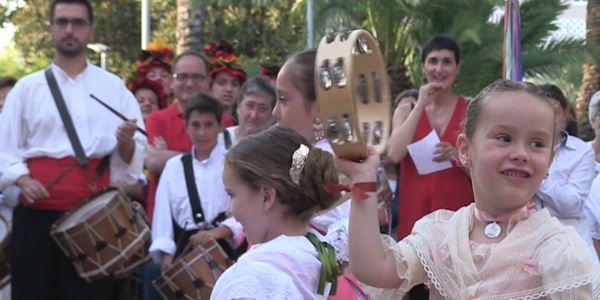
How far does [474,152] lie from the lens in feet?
10.1

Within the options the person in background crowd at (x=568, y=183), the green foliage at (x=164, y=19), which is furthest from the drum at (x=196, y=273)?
the green foliage at (x=164, y=19)

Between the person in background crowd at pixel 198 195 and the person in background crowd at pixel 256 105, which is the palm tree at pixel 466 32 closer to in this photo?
the person in background crowd at pixel 198 195

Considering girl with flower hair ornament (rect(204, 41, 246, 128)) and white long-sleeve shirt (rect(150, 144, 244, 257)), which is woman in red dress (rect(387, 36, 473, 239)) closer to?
white long-sleeve shirt (rect(150, 144, 244, 257))

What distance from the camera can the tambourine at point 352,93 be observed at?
2.67 m

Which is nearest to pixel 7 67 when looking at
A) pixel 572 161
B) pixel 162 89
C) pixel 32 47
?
pixel 32 47

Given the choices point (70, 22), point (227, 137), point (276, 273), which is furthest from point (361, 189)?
point (227, 137)

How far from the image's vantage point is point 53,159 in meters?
6.42

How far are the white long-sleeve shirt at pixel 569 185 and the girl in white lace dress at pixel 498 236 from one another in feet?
10.6

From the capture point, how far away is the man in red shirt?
7.41 m

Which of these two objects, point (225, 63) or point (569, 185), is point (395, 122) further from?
point (225, 63)

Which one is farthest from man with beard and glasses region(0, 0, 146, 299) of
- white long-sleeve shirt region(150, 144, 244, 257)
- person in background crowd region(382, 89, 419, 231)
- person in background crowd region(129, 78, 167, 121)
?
person in background crowd region(129, 78, 167, 121)

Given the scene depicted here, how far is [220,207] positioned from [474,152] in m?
3.81

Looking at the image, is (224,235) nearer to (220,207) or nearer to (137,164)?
(220,207)

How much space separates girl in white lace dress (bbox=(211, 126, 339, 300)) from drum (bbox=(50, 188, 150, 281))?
2779mm
